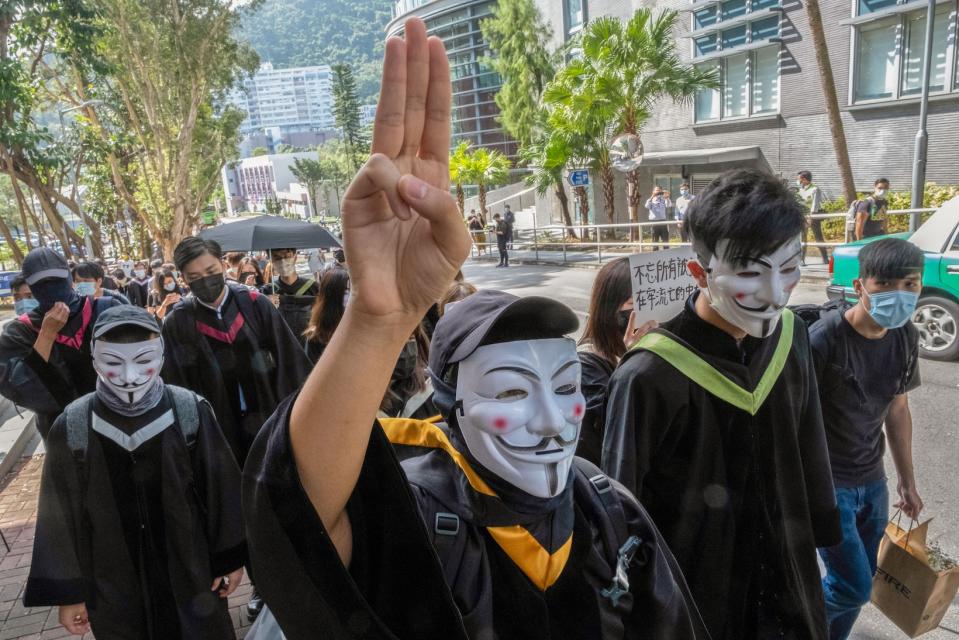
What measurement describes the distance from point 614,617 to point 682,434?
79 centimetres

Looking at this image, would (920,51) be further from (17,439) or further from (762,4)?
(17,439)

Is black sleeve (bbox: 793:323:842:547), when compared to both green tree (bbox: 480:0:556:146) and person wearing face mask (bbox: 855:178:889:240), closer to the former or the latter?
person wearing face mask (bbox: 855:178:889:240)

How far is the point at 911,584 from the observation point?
9.04 ft

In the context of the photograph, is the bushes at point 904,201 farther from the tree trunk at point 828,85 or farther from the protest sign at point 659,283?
the protest sign at point 659,283

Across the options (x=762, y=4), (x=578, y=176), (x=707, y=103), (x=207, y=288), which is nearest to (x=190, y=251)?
(x=207, y=288)

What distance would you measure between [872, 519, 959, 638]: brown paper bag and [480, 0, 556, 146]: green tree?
92.3 feet

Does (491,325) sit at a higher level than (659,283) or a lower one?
higher

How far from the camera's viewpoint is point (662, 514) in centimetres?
231

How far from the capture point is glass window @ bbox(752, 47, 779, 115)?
64.6ft

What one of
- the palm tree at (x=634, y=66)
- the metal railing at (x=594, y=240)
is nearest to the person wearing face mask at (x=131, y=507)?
the metal railing at (x=594, y=240)

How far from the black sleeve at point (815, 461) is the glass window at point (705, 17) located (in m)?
21.4

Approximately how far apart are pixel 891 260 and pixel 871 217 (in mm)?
10931

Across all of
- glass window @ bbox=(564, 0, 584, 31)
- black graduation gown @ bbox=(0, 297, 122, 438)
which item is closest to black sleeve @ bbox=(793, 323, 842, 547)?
black graduation gown @ bbox=(0, 297, 122, 438)

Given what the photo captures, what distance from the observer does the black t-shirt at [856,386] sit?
293 cm
